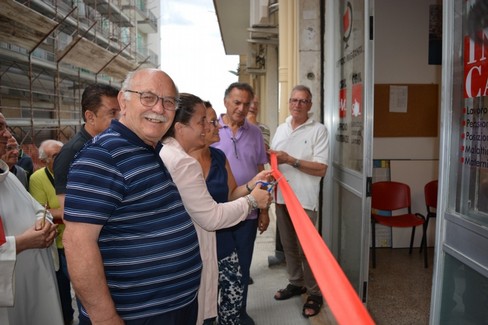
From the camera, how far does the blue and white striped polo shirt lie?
1.27 metres

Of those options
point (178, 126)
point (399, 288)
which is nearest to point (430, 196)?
point (399, 288)

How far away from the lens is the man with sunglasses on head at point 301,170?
10.5 ft

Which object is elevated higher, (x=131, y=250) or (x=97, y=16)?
(x=97, y=16)

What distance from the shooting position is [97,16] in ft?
67.4

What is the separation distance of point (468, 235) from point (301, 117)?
6.44 feet

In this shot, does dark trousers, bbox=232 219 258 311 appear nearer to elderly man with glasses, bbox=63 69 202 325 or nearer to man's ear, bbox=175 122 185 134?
man's ear, bbox=175 122 185 134

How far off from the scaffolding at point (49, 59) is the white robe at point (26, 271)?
9412mm

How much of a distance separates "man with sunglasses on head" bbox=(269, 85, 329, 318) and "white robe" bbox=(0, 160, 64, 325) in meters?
1.81

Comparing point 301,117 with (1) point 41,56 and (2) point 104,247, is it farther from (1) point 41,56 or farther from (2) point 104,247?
(1) point 41,56

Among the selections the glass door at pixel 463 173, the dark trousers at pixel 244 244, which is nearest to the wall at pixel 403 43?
the dark trousers at pixel 244 244

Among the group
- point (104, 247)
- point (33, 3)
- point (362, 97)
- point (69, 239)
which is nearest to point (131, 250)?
point (104, 247)

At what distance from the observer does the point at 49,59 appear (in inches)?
672

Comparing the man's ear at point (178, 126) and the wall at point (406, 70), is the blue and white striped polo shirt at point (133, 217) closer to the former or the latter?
the man's ear at point (178, 126)

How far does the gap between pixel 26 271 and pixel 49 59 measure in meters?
17.7
